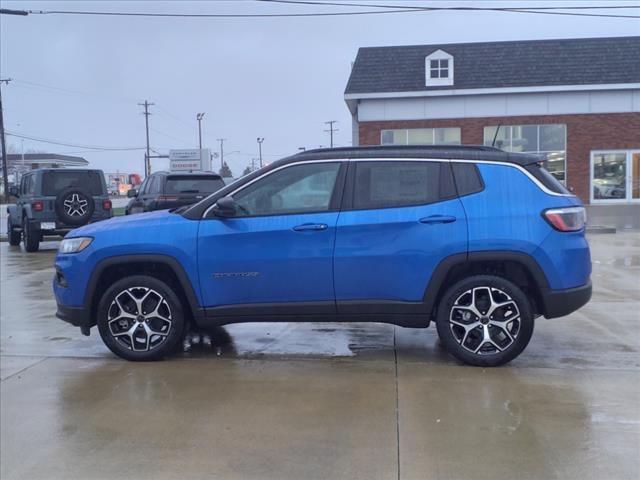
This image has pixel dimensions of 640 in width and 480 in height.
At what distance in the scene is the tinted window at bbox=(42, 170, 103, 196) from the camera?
15.7 m

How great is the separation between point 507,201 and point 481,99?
23.8 meters

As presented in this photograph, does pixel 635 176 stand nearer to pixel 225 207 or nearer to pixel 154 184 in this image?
pixel 154 184

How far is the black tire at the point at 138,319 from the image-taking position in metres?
5.66

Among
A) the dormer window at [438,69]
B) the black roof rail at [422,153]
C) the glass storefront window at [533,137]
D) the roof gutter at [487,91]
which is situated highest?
the dormer window at [438,69]

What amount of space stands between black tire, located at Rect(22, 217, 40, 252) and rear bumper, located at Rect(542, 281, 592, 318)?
43.4 feet

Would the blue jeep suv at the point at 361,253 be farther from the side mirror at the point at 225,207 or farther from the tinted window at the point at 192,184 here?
the tinted window at the point at 192,184

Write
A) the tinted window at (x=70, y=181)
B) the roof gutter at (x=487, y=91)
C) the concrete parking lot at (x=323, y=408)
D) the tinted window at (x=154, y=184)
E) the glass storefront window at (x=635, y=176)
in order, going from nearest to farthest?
the concrete parking lot at (x=323, y=408) → the tinted window at (x=154, y=184) → the tinted window at (x=70, y=181) → the roof gutter at (x=487, y=91) → the glass storefront window at (x=635, y=176)

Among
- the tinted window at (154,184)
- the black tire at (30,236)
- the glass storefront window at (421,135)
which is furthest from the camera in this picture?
the glass storefront window at (421,135)

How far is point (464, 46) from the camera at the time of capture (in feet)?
96.6

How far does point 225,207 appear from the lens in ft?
17.9

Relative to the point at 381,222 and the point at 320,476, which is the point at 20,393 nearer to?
the point at 320,476

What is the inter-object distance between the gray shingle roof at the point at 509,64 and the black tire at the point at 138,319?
76.4 feet

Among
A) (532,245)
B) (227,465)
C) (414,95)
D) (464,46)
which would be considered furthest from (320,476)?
(464,46)

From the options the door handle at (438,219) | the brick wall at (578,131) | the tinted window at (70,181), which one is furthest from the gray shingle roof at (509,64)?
the door handle at (438,219)
